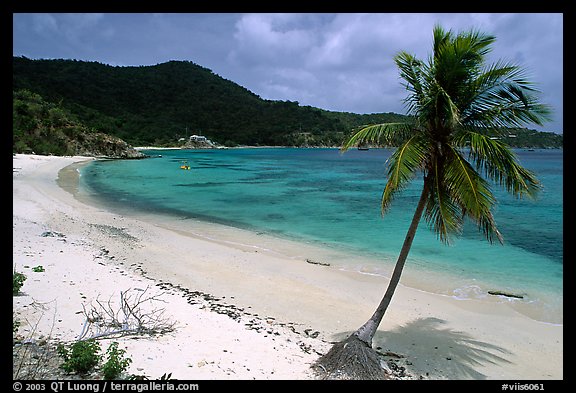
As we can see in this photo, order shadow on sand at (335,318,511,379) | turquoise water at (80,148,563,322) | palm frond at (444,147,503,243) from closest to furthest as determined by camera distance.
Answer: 1. palm frond at (444,147,503,243)
2. shadow on sand at (335,318,511,379)
3. turquoise water at (80,148,563,322)

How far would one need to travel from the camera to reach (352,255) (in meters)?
14.0

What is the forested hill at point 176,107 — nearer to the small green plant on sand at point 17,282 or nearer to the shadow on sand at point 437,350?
the small green plant on sand at point 17,282

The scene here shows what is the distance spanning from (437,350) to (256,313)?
3.68m

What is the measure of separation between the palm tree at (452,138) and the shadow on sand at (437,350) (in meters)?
1.09

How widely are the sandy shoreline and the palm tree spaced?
0.95 metres

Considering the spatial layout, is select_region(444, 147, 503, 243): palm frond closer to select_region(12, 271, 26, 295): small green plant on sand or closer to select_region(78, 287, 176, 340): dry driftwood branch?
select_region(78, 287, 176, 340): dry driftwood branch

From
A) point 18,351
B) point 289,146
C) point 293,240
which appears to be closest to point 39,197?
point 293,240

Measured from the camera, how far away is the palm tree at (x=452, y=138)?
554 centimetres

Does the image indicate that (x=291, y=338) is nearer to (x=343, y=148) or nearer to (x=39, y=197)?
(x=343, y=148)

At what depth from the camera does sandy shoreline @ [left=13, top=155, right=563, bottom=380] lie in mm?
5949

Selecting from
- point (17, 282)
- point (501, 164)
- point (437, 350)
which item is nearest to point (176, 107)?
point (17, 282)

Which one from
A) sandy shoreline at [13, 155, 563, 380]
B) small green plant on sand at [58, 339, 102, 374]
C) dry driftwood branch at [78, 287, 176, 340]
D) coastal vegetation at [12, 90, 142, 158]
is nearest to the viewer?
small green plant on sand at [58, 339, 102, 374]

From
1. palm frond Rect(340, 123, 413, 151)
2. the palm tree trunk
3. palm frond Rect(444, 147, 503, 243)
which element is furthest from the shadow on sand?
palm frond Rect(340, 123, 413, 151)

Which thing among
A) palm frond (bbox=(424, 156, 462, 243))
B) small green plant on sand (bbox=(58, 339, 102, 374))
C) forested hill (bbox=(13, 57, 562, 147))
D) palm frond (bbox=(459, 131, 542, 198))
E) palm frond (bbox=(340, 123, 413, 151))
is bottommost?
small green plant on sand (bbox=(58, 339, 102, 374))
